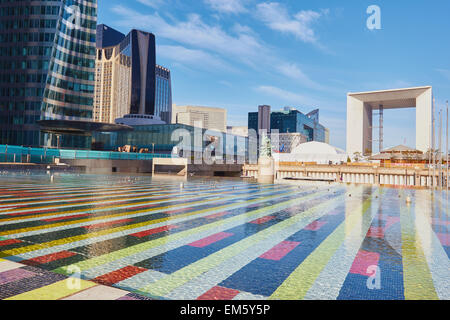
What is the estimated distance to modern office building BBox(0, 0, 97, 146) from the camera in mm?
76625

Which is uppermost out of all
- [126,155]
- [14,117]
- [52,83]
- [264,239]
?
[52,83]

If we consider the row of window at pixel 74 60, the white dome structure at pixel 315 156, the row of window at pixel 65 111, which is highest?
the row of window at pixel 74 60

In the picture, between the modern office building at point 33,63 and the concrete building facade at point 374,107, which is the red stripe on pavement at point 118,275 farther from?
the concrete building facade at point 374,107

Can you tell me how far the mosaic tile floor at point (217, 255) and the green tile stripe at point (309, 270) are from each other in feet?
0.06

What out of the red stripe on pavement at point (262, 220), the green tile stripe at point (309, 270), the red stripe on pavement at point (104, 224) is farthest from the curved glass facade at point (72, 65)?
the green tile stripe at point (309, 270)

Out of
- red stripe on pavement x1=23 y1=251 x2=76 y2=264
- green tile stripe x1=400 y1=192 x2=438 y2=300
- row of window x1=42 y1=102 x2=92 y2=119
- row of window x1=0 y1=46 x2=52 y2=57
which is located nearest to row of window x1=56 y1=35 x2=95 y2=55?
row of window x1=0 y1=46 x2=52 y2=57

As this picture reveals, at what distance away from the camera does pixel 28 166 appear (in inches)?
1612

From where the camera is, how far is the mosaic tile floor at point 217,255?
5020mm

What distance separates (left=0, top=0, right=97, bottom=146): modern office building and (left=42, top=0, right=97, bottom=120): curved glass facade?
0.21 meters

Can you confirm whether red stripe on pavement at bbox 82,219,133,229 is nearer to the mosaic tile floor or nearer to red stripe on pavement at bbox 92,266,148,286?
the mosaic tile floor

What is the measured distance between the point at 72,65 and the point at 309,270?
87793 millimetres
